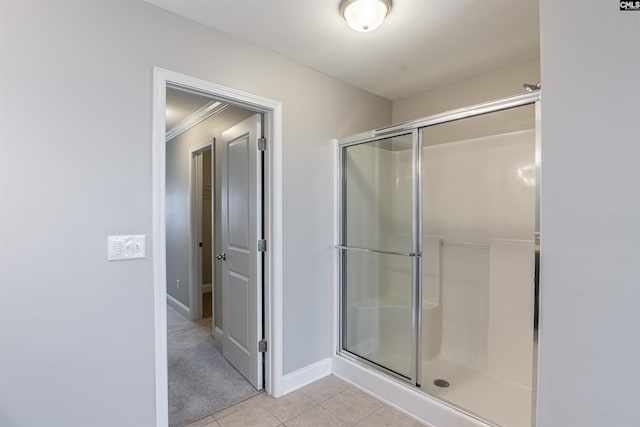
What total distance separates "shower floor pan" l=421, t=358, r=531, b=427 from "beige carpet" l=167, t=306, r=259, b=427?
1.38m

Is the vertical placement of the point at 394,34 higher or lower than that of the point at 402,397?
higher

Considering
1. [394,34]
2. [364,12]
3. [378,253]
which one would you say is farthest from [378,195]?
[364,12]

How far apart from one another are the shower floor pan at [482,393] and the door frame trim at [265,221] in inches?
44.3

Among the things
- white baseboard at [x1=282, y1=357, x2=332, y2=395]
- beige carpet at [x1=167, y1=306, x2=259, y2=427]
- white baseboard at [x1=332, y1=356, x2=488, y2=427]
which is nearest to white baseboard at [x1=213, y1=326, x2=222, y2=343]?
beige carpet at [x1=167, y1=306, x2=259, y2=427]

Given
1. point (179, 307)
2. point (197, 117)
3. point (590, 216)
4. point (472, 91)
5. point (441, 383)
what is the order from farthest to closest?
point (179, 307), point (197, 117), point (472, 91), point (441, 383), point (590, 216)

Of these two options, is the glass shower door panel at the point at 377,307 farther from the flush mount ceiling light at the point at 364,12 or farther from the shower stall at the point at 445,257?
the flush mount ceiling light at the point at 364,12

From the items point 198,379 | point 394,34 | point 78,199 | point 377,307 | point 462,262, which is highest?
point 394,34

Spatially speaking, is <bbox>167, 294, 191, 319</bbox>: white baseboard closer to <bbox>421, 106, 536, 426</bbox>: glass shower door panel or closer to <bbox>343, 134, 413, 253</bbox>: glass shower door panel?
<bbox>343, 134, 413, 253</bbox>: glass shower door panel

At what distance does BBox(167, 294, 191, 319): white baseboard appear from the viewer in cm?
392

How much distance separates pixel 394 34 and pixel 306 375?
257 centimetres

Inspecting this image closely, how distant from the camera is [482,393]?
2.16m

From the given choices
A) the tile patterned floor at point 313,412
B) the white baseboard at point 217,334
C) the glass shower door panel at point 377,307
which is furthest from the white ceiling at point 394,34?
the white baseboard at point 217,334

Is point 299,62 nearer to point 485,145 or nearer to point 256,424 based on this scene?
point 485,145

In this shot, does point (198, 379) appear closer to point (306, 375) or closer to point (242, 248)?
point (306, 375)
